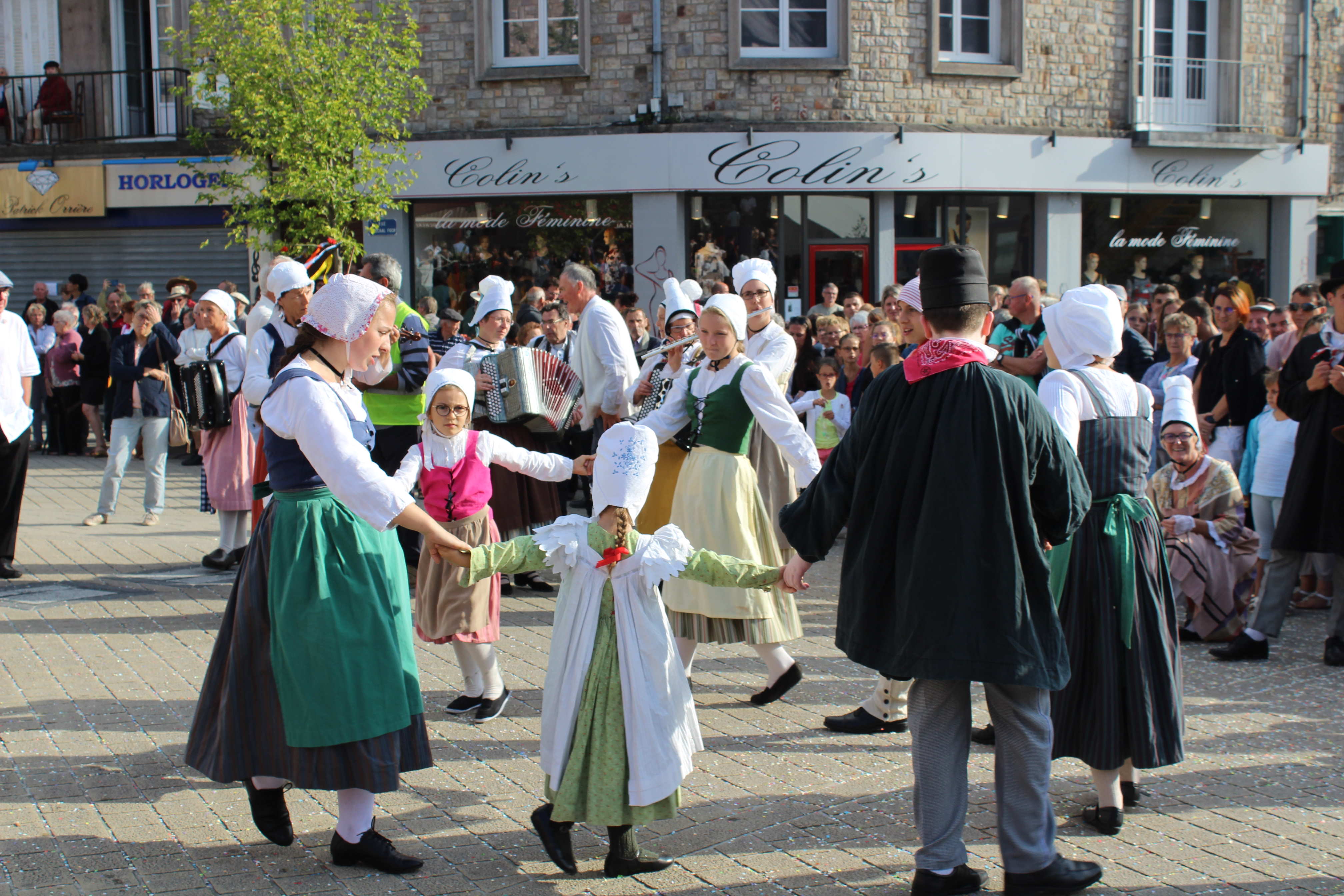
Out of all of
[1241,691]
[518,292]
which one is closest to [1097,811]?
[1241,691]

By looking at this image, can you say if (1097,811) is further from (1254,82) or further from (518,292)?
(1254,82)

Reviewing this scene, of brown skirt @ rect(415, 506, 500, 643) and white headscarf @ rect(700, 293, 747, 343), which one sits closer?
brown skirt @ rect(415, 506, 500, 643)

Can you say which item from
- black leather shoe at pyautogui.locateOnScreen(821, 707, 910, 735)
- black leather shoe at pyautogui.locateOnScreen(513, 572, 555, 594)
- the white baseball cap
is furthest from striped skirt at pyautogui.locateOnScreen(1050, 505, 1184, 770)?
black leather shoe at pyautogui.locateOnScreen(513, 572, 555, 594)

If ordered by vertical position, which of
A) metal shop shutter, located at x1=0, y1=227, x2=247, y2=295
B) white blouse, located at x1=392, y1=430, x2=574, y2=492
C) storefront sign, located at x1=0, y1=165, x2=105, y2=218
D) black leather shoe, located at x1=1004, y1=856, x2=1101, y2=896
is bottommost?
black leather shoe, located at x1=1004, y1=856, x2=1101, y2=896

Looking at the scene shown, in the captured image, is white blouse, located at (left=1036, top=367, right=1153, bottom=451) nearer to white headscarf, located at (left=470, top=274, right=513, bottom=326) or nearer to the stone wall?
white headscarf, located at (left=470, top=274, right=513, bottom=326)

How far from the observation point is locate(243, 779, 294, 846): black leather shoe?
4.01 metres

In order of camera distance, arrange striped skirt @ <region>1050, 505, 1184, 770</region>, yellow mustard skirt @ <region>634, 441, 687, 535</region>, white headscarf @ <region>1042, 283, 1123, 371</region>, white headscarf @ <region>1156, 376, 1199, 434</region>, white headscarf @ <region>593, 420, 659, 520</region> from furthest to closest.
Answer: white headscarf @ <region>1156, 376, 1199, 434</region> → yellow mustard skirt @ <region>634, 441, 687, 535</region> → white headscarf @ <region>1042, 283, 1123, 371</region> → striped skirt @ <region>1050, 505, 1184, 770</region> → white headscarf @ <region>593, 420, 659, 520</region>

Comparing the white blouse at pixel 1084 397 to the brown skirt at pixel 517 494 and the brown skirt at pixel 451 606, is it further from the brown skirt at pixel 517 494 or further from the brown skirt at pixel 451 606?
the brown skirt at pixel 517 494

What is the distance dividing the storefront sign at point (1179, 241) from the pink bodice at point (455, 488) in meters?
16.8

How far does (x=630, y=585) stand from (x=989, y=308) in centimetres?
138

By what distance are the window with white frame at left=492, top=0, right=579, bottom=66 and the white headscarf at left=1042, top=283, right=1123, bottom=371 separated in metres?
15.5

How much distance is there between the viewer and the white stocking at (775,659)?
18.2 ft

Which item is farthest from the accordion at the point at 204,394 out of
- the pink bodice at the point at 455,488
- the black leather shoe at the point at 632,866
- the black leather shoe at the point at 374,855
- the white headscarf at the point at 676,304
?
the black leather shoe at the point at 632,866

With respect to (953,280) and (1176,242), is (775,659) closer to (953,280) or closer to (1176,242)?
(953,280)
